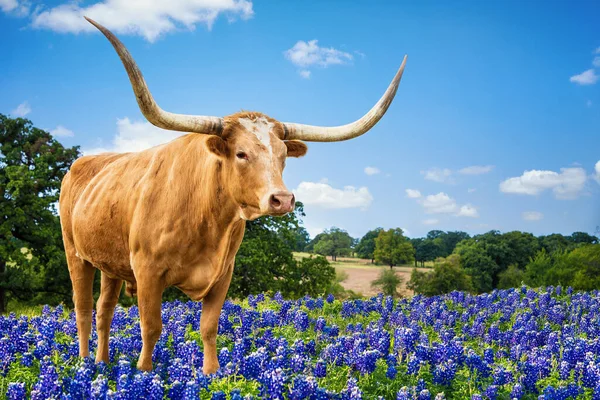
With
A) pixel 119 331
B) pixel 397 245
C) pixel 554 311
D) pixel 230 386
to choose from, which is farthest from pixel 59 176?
pixel 397 245

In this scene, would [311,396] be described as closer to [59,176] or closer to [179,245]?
[179,245]

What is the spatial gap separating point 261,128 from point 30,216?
82.7 feet

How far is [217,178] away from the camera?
4.84m

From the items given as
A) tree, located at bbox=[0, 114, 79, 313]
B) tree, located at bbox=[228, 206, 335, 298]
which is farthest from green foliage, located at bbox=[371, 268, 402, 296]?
tree, located at bbox=[0, 114, 79, 313]

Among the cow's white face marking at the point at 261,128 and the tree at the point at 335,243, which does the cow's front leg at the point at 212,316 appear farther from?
the tree at the point at 335,243

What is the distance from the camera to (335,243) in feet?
217

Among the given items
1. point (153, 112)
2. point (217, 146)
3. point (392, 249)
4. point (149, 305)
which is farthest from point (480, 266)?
point (153, 112)

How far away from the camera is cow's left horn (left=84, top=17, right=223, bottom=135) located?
4.21 meters

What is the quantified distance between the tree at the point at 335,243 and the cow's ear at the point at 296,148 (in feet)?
194

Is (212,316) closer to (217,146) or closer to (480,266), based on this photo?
(217,146)

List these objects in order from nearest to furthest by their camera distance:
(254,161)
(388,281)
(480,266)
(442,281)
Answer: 1. (254,161)
2. (442,281)
3. (388,281)
4. (480,266)

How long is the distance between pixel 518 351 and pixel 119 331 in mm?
6200

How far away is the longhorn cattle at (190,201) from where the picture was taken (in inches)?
175

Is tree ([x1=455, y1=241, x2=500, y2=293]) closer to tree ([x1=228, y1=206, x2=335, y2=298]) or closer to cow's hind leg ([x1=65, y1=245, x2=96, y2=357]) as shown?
tree ([x1=228, y1=206, x2=335, y2=298])
